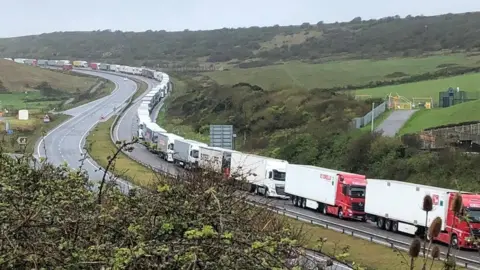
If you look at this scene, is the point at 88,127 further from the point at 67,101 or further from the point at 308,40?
the point at 308,40

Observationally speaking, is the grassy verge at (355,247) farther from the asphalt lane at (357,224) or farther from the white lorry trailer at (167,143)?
the white lorry trailer at (167,143)

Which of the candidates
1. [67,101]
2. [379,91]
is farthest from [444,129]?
[67,101]

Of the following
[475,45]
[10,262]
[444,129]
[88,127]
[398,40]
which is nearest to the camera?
[10,262]

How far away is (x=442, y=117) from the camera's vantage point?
59.3 m

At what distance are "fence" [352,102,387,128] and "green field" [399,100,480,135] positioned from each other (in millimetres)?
3836

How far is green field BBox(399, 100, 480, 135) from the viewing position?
56156 millimetres

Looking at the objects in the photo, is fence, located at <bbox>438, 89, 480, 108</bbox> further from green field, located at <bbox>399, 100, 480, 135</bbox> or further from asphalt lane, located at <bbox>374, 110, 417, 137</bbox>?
green field, located at <bbox>399, 100, 480, 135</bbox>

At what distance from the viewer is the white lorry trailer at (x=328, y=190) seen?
3900cm

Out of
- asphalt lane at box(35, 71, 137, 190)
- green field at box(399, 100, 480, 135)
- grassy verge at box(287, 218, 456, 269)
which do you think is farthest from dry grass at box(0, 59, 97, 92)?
grassy verge at box(287, 218, 456, 269)

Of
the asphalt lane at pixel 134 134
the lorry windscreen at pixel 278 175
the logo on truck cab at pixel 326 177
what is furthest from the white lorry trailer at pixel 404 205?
the asphalt lane at pixel 134 134

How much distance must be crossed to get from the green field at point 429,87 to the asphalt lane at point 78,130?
110 feet

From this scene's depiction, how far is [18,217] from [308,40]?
185 metres

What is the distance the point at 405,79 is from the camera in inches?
3848

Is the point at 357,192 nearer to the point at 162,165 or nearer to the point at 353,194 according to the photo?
the point at 353,194
